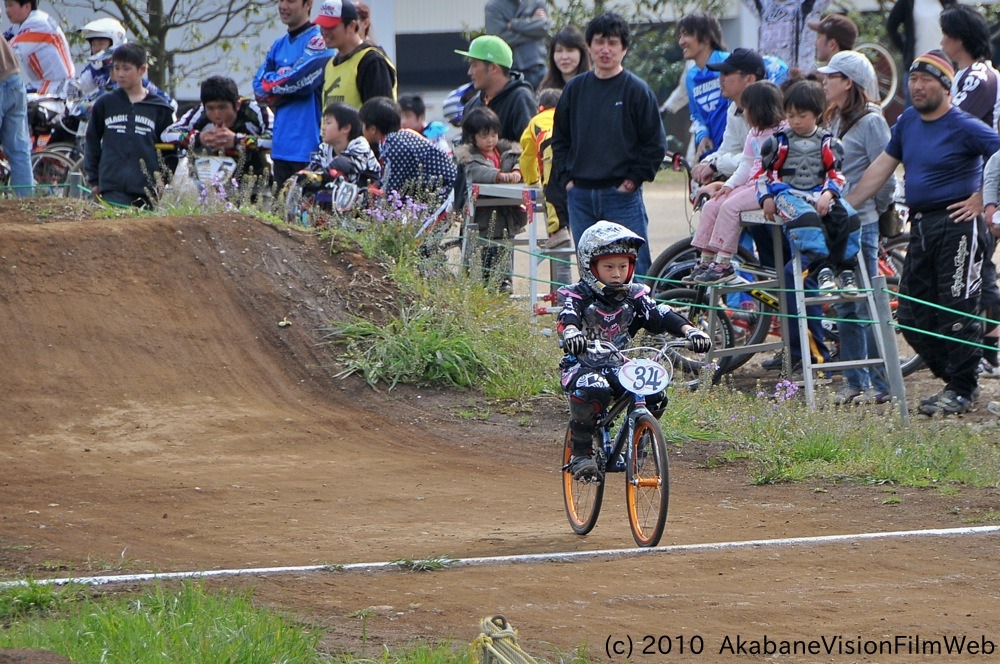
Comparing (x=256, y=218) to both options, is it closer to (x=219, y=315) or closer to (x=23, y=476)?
(x=219, y=315)

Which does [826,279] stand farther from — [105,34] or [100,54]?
[105,34]

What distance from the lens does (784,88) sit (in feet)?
34.9

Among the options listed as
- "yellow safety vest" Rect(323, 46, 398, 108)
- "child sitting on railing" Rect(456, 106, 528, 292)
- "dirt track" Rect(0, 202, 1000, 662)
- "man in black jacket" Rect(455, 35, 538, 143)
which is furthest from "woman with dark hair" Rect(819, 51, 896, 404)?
"yellow safety vest" Rect(323, 46, 398, 108)

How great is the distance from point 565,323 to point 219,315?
4.86 metres

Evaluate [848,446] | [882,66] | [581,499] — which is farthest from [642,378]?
[882,66]

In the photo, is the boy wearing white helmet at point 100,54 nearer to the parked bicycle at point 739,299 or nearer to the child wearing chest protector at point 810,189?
the parked bicycle at point 739,299

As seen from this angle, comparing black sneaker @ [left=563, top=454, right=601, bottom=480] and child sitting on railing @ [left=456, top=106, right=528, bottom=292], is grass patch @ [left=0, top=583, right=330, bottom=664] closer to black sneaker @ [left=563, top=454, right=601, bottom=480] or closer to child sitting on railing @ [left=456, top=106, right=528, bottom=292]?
black sneaker @ [left=563, top=454, right=601, bottom=480]

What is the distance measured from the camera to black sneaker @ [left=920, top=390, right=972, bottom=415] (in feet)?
30.6

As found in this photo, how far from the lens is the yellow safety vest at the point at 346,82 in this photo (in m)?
12.4

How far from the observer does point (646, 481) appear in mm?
6230

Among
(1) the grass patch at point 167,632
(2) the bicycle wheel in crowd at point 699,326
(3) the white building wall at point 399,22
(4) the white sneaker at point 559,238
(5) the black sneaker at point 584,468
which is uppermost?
(3) the white building wall at point 399,22

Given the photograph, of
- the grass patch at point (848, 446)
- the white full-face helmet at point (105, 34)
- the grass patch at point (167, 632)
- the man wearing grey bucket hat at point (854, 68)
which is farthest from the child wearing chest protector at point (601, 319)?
the white full-face helmet at point (105, 34)

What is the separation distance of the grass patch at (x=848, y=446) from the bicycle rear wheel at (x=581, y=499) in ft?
5.20

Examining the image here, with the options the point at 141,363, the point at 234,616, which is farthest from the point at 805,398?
the point at 234,616
